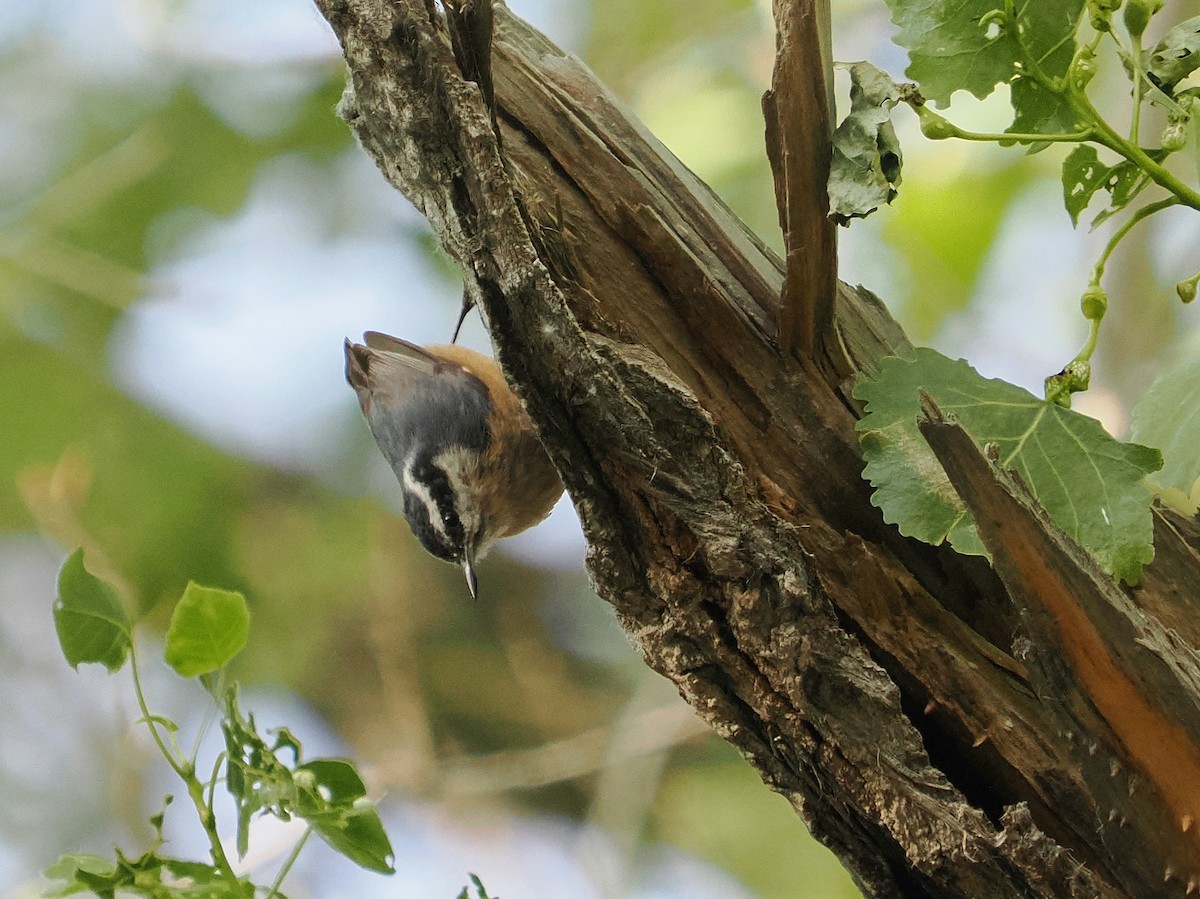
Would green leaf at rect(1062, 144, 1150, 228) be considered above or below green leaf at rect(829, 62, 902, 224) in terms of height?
below

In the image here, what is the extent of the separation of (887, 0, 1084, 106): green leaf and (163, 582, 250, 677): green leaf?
2.42ft

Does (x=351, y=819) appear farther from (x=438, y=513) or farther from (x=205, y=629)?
(x=438, y=513)

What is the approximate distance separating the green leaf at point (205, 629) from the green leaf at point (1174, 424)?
856 mm

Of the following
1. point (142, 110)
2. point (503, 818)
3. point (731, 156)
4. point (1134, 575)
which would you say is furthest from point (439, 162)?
point (503, 818)

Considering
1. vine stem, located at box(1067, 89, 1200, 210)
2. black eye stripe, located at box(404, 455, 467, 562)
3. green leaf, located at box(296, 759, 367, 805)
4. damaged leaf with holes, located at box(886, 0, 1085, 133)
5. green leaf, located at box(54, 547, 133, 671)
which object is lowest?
green leaf, located at box(296, 759, 367, 805)

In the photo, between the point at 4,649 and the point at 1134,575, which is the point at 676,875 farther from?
the point at 1134,575

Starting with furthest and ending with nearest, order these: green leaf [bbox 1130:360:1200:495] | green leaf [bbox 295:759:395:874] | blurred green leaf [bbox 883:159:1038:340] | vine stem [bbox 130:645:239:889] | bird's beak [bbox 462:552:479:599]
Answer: blurred green leaf [bbox 883:159:1038:340], bird's beak [bbox 462:552:479:599], green leaf [bbox 1130:360:1200:495], green leaf [bbox 295:759:395:874], vine stem [bbox 130:645:239:889]

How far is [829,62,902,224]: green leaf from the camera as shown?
950 millimetres

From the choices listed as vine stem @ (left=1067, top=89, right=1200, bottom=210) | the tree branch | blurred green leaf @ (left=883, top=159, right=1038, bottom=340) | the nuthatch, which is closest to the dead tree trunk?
the tree branch

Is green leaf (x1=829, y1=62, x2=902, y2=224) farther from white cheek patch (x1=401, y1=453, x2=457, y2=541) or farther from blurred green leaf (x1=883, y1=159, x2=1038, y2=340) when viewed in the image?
blurred green leaf (x1=883, y1=159, x2=1038, y2=340)

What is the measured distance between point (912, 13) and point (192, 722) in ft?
7.64

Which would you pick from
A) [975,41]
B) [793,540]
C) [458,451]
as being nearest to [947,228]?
[458,451]

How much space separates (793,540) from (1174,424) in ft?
1.46

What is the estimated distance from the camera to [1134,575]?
3.06 feet
